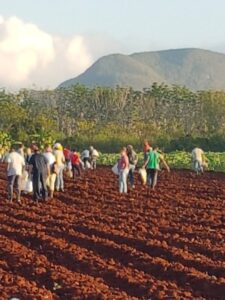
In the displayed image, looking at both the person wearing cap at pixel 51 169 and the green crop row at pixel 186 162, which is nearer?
the person wearing cap at pixel 51 169

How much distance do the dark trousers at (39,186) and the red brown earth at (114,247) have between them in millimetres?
348

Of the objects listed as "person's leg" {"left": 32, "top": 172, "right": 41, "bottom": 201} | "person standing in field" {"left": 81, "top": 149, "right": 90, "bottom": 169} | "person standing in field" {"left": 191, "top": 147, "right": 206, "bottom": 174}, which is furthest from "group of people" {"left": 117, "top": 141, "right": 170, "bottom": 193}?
"person standing in field" {"left": 81, "top": 149, "right": 90, "bottom": 169}

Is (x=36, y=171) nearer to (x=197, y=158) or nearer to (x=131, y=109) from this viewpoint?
(x=197, y=158)

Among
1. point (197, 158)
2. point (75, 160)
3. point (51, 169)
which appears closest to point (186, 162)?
point (197, 158)

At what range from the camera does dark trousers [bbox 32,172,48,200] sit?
21906 millimetres

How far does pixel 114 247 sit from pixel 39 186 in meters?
9.03

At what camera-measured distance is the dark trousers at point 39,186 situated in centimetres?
2191

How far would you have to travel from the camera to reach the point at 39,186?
22656mm

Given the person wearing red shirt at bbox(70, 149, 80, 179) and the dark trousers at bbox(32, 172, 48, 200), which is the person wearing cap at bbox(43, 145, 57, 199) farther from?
the person wearing red shirt at bbox(70, 149, 80, 179)

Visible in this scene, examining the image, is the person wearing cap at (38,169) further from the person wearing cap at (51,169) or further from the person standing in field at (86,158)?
the person standing in field at (86,158)

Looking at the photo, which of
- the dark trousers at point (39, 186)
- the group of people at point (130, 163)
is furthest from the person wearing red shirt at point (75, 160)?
the dark trousers at point (39, 186)

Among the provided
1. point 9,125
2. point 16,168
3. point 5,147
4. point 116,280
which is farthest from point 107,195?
point 9,125

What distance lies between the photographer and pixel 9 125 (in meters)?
77.9

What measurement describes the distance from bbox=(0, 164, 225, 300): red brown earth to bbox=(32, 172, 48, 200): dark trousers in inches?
13.7
